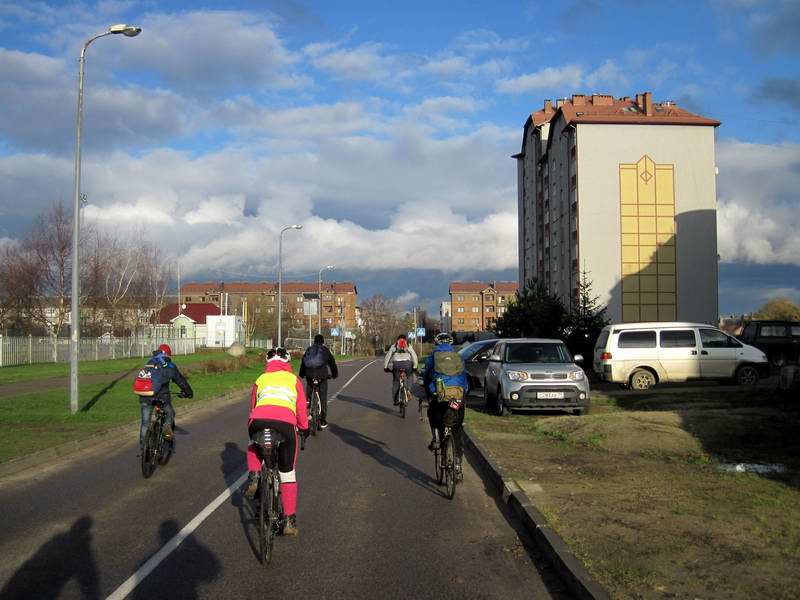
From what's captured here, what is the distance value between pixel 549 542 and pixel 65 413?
44.5ft

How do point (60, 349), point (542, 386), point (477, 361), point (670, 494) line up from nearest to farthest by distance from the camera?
point (670, 494) → point (542, 386) → point (477, 361) → point (60, 349)

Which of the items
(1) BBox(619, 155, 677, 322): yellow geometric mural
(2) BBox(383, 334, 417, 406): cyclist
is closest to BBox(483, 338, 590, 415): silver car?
(2) BBox(383, 334, 417, 406): cyclist

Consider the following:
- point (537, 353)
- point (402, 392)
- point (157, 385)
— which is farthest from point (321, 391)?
point (537, 353)

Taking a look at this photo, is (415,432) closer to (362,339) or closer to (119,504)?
(119,504)

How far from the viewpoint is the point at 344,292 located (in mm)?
155375

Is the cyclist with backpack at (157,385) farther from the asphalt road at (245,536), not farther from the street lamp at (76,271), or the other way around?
the street lamp at (76,271)

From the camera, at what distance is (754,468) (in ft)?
29.5

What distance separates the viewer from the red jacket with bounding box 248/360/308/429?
6488 mm

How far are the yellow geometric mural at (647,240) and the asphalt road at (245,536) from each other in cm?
4435

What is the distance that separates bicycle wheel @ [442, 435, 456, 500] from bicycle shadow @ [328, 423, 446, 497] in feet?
0.83

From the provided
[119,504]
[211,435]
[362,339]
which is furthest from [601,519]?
[362,339]

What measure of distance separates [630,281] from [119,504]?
48.5m

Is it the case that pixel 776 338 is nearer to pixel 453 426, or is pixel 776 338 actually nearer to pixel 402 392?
pixel 402 392

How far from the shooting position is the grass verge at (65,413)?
1272 cm
